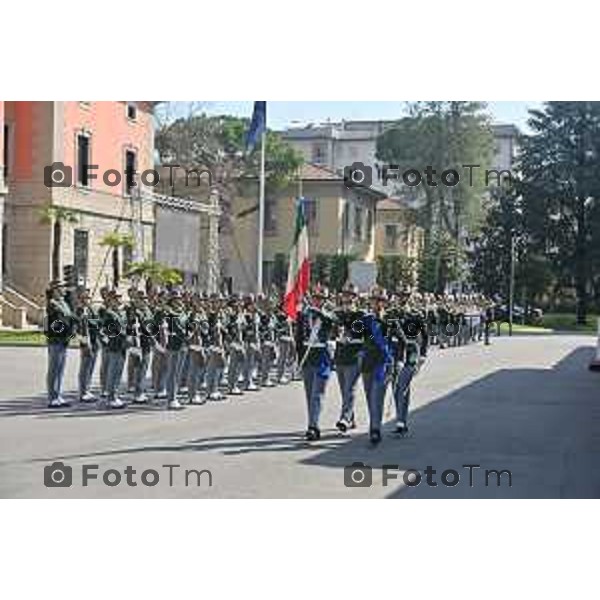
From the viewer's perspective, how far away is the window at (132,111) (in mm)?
9422

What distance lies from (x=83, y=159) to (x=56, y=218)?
590mm

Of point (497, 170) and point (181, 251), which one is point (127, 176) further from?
point (497, 170)

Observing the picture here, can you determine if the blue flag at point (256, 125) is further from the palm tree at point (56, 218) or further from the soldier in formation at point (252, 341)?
the palm tree at point (56, 218)

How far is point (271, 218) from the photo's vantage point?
10617 millimetres

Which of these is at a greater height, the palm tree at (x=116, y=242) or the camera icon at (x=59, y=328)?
the palm tree at (x=116, y=242)

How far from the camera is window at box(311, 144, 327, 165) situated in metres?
10.1

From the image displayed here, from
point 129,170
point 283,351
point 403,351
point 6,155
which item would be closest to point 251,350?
point 283,351

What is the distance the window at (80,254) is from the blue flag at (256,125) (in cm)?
179

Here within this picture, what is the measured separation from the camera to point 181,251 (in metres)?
10.8

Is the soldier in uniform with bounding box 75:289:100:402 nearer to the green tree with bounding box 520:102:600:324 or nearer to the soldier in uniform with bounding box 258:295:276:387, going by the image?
the soldier in uniform with bounding box 258:295:276:387

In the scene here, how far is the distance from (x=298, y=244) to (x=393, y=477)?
7.27 feet

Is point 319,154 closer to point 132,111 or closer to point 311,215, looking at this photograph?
point 311,215

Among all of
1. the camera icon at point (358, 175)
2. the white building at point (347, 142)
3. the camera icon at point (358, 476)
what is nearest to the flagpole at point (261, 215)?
the white building at point (347, 142)

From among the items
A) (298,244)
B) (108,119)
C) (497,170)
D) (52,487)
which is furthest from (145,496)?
(497,170)
